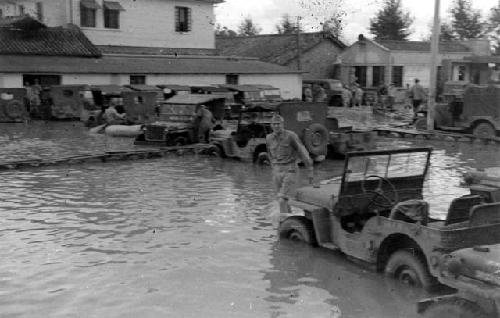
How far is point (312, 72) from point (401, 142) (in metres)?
24.6

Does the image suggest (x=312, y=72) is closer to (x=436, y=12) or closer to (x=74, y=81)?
(x=74, y=81)

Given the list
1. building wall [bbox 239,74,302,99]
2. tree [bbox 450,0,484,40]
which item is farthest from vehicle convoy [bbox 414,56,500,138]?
tree [bbox 450,0,484,40]

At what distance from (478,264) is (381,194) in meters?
2.65

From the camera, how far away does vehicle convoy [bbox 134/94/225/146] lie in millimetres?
18953

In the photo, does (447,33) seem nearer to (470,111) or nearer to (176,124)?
(470,111)

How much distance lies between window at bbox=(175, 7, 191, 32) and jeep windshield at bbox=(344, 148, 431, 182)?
3323 centimetres

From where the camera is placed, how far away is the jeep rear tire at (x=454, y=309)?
17.2 ft

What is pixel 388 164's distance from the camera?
25.8 feet

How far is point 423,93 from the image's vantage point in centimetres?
2825

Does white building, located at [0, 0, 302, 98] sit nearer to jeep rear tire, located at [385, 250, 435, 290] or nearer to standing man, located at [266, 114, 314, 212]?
standing man, located at [266, 114, 314, 212]

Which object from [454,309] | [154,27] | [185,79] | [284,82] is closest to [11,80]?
[185,79]

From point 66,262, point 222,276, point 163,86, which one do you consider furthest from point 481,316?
point 163,86

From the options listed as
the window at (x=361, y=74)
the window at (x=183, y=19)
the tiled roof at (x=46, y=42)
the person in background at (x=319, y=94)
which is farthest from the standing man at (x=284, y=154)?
the window at (x=361, y=74)

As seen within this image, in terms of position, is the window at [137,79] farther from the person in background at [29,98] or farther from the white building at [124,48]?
the person in background at [29,98]
